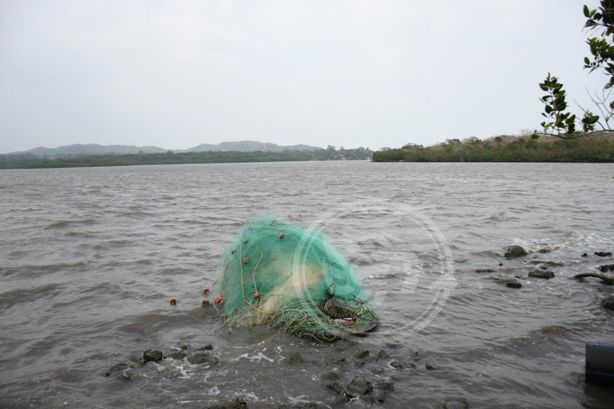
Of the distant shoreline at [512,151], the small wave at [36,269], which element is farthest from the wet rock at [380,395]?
the distant shoreline at [512,151]

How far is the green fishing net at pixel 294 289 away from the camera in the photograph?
6723 millimetres

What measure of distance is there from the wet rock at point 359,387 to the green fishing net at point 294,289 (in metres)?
1.35

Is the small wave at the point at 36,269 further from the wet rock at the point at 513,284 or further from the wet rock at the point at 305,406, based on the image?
the wet rock at the point at 513,284

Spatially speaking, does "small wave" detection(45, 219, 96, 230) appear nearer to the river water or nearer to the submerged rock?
the river water

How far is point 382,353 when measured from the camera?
6020 mm

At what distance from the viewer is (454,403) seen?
15.8ft

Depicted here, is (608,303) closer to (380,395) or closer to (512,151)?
(380,395)

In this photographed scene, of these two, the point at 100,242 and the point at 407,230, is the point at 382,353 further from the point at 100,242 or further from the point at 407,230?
the point at 100,242

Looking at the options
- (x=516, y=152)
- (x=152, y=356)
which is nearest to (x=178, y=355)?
(x=152, y=356)

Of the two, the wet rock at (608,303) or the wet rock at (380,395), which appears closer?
Answer: the wet rock at (380,395)

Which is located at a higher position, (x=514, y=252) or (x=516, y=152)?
(x=516, y=152)

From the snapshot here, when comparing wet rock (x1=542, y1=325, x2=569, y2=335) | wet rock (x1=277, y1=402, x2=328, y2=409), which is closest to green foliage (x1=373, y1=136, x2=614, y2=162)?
wet rock (x1=542, y1=325, x2=569, y2=335)

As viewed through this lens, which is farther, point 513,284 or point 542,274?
point 542,274

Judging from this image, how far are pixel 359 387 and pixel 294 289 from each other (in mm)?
2104
